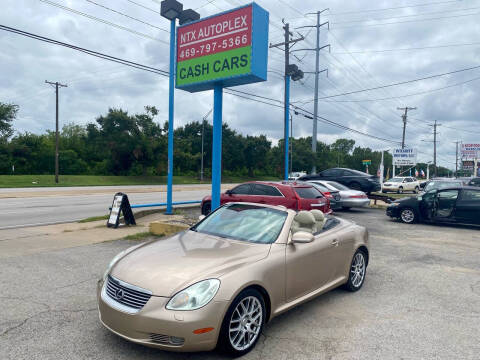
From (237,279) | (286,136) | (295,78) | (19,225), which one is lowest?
(19,225)

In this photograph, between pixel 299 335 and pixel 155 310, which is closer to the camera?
pixel 155 310

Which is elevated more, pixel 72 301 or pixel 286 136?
pixel 286 136

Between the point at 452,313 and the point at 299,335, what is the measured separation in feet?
7.05

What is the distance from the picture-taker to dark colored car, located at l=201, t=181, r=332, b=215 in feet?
35.3

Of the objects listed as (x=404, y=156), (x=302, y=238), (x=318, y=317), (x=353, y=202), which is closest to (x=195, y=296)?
(x=302, y=238)

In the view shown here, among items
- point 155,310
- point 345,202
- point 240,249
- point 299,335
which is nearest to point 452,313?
point 299,335

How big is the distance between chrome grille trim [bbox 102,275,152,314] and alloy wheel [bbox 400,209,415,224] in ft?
37.9

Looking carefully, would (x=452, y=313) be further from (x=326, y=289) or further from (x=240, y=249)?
(x=240, y=249)

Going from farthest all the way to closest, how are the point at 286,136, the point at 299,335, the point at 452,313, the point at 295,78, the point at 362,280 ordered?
1. the point at 286,136
2. the point at 295,78
3. the point at 362,280
4. the point at 452,313
5. the point at 299,335

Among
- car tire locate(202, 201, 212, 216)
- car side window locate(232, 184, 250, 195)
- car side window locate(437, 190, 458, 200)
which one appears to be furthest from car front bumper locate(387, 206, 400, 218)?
car tire locate(202, 201, 212, 216)

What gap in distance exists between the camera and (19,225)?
35.6 feet

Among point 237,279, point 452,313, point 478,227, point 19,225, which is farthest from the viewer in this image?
point 478,227

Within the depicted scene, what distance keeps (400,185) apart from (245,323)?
119 feet

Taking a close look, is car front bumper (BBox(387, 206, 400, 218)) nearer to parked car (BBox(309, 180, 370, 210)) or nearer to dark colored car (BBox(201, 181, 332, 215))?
parked car (BBox(309, 180, 370, 210))
